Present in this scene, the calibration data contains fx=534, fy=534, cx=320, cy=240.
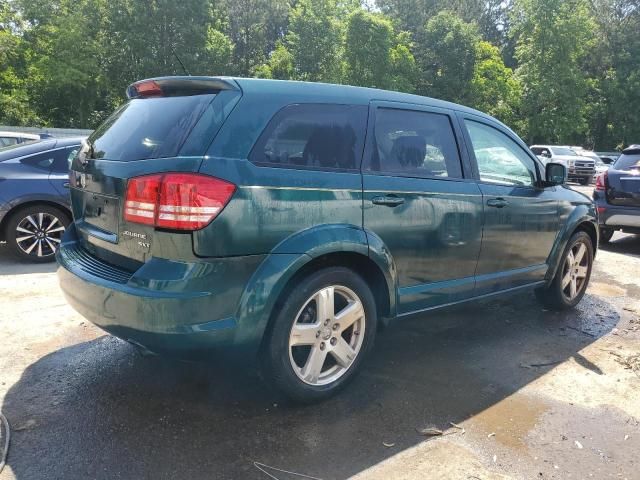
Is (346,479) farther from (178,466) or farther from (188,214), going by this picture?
(188,214)

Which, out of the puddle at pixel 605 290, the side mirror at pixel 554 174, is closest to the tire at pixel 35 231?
the side mirror at pixel 554 174

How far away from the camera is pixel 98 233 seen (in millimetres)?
3041

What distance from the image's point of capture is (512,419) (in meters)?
3.10

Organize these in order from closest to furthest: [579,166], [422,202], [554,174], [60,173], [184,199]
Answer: [184,199]
[422,202]
[554,174]
[60,173]
[579,166]

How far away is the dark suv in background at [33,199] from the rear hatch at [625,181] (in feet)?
25.2

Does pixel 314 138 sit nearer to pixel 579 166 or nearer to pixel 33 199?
pixel 33 199

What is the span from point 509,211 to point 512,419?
1638 mm

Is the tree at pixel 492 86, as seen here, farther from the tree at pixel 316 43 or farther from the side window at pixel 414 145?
the side window at pixel 414 145

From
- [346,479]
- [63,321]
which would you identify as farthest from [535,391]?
[63,321]

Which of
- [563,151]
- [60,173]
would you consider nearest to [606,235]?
[60,173]

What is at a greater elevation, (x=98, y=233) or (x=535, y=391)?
(x=98, y=233)

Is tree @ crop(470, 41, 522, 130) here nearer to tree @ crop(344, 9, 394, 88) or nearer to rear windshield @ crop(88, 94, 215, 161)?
tree @ crop(344, 9, 394, 88)

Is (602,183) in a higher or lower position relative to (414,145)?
lower

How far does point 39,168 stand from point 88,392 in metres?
4.00
